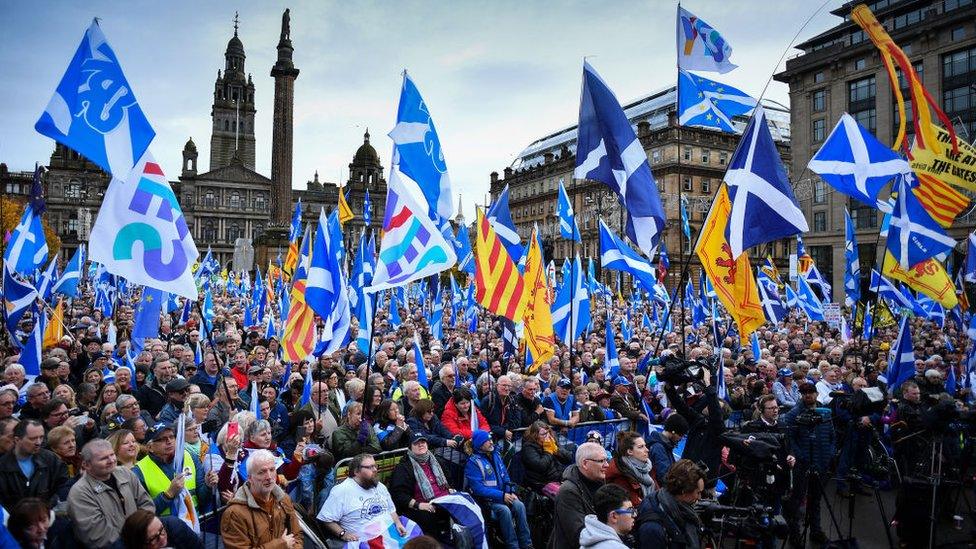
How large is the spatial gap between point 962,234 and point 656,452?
137ft

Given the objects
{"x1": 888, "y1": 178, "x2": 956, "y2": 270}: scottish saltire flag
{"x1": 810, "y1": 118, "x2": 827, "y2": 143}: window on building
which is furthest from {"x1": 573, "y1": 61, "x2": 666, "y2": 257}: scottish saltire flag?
{"x1": 810, "y1": 118, "x2": 827, "y2": 143}: window on building

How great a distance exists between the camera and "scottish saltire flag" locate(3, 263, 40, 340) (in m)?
11.6

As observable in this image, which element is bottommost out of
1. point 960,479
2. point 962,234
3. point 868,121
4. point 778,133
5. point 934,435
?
point 960,479

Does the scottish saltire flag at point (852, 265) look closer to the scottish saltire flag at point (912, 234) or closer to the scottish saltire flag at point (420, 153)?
the scottish saltire flag at point (912, 234)

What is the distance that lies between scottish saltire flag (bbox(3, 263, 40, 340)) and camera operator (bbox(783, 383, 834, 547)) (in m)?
11.9

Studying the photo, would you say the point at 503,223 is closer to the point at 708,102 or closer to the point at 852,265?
the point at 708,102

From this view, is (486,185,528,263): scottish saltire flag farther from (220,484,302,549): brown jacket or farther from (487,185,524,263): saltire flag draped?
(220,484,302,549): brown jacket

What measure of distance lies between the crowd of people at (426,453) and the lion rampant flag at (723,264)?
127 cm

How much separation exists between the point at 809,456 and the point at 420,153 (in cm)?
606

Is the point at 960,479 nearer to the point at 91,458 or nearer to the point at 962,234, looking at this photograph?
the point at 91,458

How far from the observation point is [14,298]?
11.7 metres

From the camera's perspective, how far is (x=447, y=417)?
7852 millimetres

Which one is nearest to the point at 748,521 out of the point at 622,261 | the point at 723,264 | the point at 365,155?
the point at 723,264

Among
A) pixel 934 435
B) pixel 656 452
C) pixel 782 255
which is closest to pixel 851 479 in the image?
pixel 934 435
